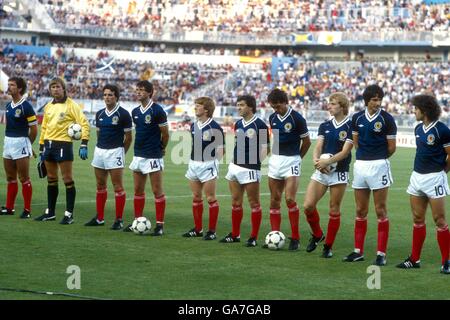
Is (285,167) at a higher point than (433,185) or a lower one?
lower

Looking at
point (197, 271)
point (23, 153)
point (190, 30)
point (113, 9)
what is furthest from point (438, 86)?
point (197, 271)

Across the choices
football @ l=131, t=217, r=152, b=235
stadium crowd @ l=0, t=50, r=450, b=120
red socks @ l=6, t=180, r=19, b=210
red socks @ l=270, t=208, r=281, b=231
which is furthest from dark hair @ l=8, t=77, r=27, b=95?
stadium crowd @ l=0, t=50, r=450, b=120

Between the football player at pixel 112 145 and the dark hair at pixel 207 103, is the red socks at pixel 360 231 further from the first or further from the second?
the football player at pixel 112 145

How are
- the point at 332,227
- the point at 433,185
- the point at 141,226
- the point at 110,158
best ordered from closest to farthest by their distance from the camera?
the point at 433,185
the point at 332,227
the point at 141,226
the point at 110,158

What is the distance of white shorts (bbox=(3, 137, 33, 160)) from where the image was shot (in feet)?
48.5

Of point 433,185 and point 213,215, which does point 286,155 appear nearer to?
point 213,215

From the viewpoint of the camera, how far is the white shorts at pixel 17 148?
14781 millimetres

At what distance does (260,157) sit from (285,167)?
1.54 feet

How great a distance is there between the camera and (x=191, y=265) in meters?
10.8

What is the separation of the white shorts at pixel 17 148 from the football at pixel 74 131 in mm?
1177

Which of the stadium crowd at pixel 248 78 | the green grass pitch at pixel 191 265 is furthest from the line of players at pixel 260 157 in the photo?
the stadium crowd at pixel 248 78

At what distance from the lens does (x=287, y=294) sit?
927 cm

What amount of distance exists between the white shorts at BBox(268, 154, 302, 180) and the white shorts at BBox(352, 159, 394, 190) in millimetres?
1319

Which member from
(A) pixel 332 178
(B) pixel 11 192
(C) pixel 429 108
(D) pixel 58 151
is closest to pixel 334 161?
(A) pixel 332 178
